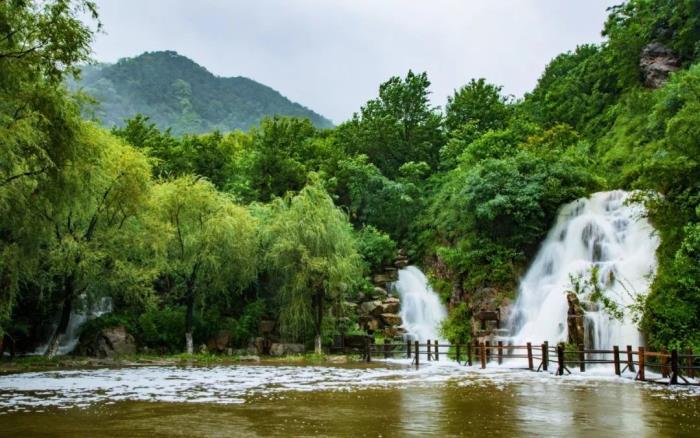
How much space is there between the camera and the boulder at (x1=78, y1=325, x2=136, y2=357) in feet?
99.0

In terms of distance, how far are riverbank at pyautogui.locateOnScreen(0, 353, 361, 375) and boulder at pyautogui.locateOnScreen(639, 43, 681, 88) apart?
95.4ft

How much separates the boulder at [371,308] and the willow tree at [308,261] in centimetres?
254

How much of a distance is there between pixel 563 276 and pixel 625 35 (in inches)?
1018

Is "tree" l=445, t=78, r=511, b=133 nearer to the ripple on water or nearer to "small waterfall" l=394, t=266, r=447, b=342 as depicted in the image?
"small waterfall" l=394, t=266, r=447, b=342

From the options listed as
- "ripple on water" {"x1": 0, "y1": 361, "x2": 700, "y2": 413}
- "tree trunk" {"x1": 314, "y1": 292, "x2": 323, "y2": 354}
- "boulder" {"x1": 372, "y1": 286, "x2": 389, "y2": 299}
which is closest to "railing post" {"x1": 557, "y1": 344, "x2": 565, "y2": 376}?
"ripple on water" {"x1": 0, "y1": 361, "x2": 700, "y2": 413}

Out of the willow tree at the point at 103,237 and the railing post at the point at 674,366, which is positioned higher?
the willow tree at the point at 103,237

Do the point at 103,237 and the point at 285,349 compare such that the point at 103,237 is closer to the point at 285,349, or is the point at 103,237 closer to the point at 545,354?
the point at 285,349

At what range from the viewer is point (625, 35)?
148 ft

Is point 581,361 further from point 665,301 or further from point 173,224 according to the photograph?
point 173,224

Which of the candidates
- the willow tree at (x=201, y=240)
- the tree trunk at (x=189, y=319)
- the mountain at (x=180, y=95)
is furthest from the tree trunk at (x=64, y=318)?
the mountain at (x=180, y=95)

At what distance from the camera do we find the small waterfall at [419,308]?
33.8 meters

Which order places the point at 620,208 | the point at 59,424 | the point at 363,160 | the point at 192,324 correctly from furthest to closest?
the point at 363,160
the point at 192,324
the point at 620,208
the point at 59,424

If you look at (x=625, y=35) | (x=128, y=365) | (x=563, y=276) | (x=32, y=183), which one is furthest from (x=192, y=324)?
(x=625, y=35)

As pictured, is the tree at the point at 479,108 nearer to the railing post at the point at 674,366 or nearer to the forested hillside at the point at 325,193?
the forested hillside at the point at 325,193
